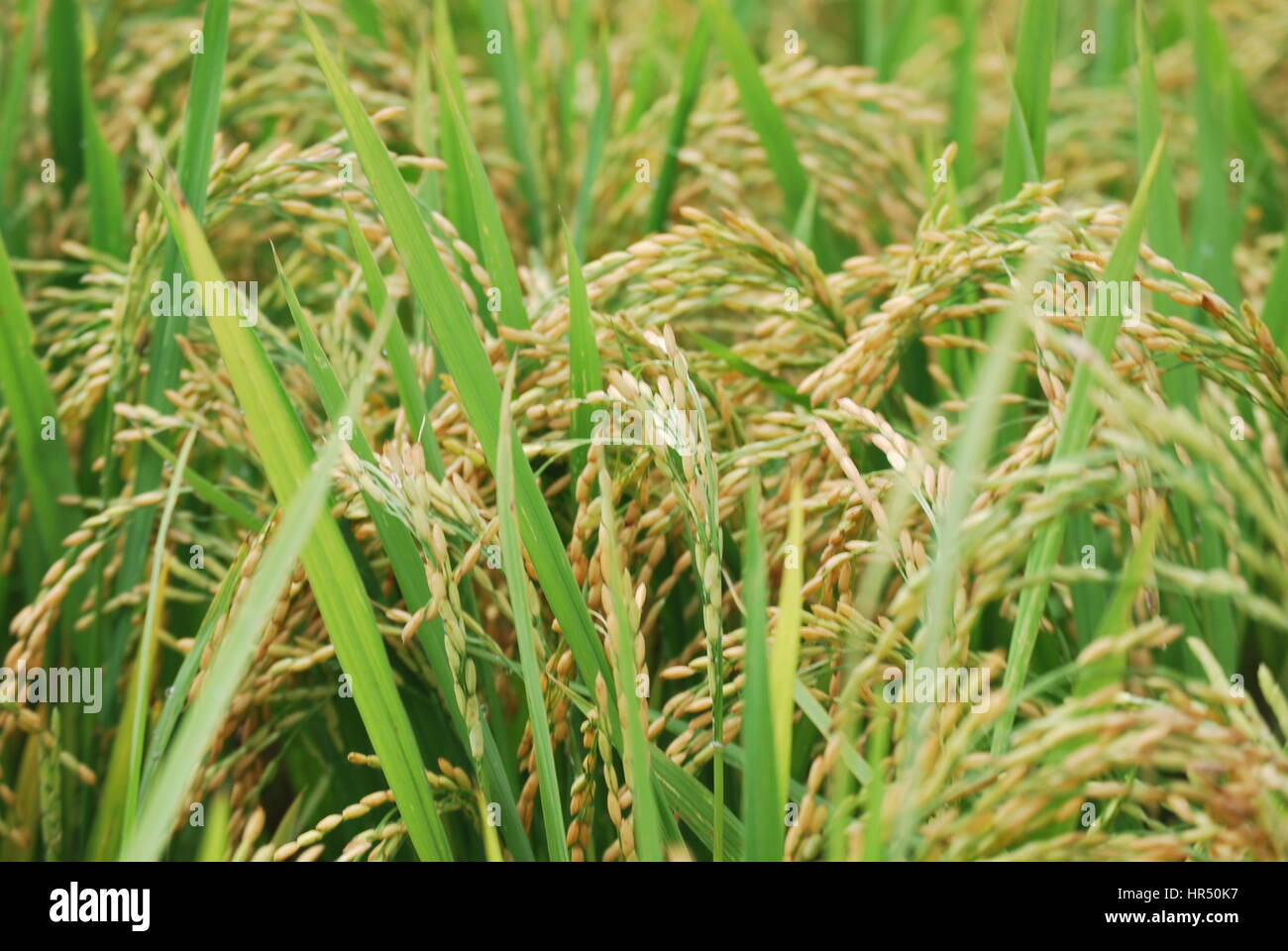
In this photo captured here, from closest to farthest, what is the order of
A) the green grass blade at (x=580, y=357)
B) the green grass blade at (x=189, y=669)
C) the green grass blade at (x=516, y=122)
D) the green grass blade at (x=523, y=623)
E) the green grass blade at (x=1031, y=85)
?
the green grass blade at (x=523, y=623), the green grass blade at (x=189, y=669), the green grass blade at (x=580, y=357), the green grass blade at (x=1031, y=85), the green grass blade at (x=516, y=122)

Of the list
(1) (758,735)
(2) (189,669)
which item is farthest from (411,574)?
(1) (758,735)

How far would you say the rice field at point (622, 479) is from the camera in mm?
784

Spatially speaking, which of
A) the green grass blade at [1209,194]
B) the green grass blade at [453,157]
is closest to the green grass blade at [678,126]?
the green grass blade at [453,157]

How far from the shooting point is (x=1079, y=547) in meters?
1.19

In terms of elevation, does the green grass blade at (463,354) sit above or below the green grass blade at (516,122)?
below

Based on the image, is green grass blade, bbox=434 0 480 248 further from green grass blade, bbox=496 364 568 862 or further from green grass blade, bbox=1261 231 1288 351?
green grass blade, bbox=1261 231 1288 351

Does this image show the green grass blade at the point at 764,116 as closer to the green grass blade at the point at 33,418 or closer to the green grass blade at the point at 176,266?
the green grass blade at the point at 176,266

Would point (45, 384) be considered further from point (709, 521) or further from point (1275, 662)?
point (1275, 662)

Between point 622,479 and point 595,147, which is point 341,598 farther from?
point 595,147

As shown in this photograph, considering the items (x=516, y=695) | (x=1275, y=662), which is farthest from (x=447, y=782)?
(x=1275, y=662)
